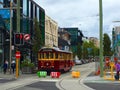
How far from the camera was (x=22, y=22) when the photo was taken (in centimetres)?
6712

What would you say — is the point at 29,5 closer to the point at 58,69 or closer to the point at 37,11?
the point at 37,11

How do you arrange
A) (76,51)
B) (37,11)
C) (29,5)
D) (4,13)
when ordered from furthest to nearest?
(76,51) < (37,11) < (29,5) < (4,13)

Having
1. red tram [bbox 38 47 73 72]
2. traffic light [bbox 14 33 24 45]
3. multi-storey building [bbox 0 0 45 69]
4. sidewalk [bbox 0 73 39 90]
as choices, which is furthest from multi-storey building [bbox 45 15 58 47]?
sidewalk [bbox 0 73 39 90]

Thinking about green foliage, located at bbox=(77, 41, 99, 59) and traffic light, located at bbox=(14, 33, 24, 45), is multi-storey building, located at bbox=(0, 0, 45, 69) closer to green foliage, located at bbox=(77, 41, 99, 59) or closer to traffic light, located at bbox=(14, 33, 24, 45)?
traffic light, located at bbox=(14, 33, 24, 45)

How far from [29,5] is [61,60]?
25.0 meters

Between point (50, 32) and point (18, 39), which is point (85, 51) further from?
point (18, 39)

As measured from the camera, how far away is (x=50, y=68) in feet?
159

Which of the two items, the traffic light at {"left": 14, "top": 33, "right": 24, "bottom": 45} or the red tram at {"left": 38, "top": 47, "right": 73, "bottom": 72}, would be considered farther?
the red tram at {"left": 38, "top": 47, "right": 73, "bottom": 72}

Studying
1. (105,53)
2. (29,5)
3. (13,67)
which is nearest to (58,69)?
(13,67)

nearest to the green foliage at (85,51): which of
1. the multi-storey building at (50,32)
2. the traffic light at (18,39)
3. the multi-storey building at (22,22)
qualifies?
the multi-storey building at (50,32)

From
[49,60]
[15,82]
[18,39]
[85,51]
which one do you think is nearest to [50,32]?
[49,60]

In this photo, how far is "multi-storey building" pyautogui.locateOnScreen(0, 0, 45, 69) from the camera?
187 feet

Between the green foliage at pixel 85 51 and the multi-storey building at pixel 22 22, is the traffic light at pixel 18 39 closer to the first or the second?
the multi-storey building at pixel 22 22

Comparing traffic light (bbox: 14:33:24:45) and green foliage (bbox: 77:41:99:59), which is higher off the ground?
green foliage (bbox: 77:41:99:59)
